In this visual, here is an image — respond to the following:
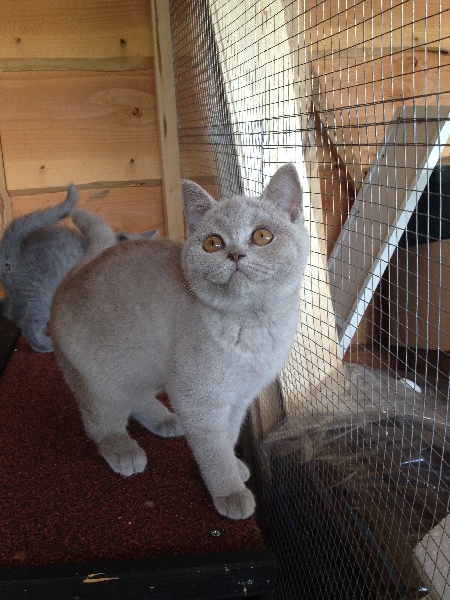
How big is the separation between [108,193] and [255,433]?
43.4 inches

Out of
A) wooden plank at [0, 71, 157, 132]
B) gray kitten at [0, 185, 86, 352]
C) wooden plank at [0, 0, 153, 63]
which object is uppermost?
wooden plank at [0, 0, 153, 63]

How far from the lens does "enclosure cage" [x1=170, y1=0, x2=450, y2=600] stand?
1087 millimetres

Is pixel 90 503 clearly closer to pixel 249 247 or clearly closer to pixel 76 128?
pixel 249 247

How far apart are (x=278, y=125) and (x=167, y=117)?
779mm

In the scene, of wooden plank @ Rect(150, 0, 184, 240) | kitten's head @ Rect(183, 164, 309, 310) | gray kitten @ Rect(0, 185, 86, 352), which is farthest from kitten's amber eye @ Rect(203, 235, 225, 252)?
wooden plank @ Rect(150, 0, 184, 240)

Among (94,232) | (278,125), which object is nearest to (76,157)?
(94,232)

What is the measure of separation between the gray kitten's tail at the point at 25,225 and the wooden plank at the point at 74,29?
1.85 feet

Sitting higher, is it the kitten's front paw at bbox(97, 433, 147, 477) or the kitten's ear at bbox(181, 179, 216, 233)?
the kitten's ear at bbox(181, 179, 216, 233)

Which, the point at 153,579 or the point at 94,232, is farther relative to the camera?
the point at 94,232

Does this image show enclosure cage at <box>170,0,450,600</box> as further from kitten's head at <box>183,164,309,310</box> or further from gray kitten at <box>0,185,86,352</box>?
gray kitten at <box>0,185,86,352</box>

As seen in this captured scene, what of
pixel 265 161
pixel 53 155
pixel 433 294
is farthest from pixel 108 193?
pixel 433 294

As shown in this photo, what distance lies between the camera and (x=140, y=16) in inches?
76.4

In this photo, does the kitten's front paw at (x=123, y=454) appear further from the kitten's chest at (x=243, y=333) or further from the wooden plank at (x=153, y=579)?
the kitten's chest at (x=243, y=333)

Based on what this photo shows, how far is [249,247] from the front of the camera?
94cm
